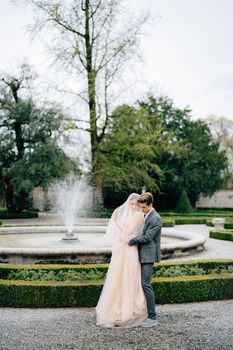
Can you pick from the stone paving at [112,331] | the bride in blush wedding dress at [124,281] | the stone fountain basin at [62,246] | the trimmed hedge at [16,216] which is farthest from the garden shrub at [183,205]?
the bride in blush wedding dress at [124,281]

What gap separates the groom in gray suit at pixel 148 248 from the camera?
6.27 metres

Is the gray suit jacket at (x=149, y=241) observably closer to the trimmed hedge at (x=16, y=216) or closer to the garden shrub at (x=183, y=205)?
the trimmed hedge at (x=16, y=216)

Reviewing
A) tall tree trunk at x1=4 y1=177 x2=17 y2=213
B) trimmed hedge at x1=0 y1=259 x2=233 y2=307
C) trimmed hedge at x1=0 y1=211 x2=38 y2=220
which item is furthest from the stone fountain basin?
tall tree trunk at x1=4 y1=177 x2=17 y2=213

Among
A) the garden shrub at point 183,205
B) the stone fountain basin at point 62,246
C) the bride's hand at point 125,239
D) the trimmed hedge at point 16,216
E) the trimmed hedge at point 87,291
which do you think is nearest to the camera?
the bride's hand at point 125,239

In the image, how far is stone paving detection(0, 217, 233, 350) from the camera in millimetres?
5445

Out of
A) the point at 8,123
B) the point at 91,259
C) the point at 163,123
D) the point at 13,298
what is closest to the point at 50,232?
the point at 91,259

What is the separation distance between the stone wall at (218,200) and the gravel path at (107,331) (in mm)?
36647

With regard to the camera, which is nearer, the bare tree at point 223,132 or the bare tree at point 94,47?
the bare tree at point 94,47

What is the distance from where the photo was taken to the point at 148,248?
6.32m

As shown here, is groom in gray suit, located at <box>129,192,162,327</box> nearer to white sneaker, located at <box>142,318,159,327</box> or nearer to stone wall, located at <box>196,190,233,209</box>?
white sneaker, located at <box>142,318,159,327</box>

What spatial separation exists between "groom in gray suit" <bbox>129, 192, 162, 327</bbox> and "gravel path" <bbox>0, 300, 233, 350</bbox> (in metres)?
0.32

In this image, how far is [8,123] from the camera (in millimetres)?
30688

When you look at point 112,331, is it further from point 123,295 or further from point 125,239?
point 125,239

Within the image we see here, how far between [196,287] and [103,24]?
2399 centimetres
